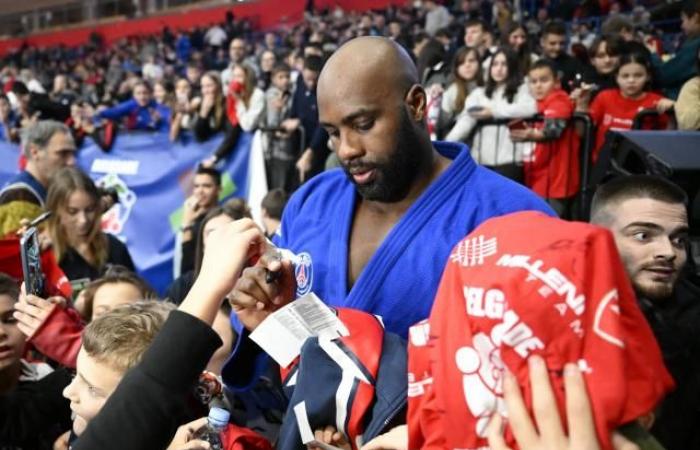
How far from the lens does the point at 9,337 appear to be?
219 centimetres

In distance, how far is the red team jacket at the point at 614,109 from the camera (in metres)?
4.61

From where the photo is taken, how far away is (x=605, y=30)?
6.39 meters

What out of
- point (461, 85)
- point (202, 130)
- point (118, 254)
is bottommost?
point (118, 254)

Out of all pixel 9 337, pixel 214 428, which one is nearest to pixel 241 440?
pixel 214 428

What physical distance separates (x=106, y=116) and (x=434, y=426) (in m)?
7.14

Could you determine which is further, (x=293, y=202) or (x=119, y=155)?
(x=119, y=155)

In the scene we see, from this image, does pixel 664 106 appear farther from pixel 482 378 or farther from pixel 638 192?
pixel 482 378

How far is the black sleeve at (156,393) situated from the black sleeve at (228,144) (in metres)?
4.60

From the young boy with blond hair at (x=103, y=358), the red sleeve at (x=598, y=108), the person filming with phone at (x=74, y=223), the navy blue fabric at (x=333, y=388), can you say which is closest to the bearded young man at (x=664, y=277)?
the navy blue fabric at (x=333, y=388)

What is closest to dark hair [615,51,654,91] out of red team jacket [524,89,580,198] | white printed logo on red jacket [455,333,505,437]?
red team jacket [524,89,580,198]

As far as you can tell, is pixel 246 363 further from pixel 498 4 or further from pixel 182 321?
pixel 498 4

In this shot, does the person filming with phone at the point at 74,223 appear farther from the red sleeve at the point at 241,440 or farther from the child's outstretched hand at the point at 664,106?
the child's outstretched hand at the point at 664,106

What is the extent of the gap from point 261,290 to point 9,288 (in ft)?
3.57

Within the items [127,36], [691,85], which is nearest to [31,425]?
[691,85]
